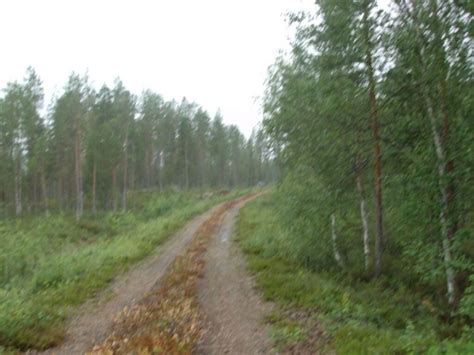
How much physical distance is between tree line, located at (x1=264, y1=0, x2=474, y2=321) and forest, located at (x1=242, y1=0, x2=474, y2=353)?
0.11ft

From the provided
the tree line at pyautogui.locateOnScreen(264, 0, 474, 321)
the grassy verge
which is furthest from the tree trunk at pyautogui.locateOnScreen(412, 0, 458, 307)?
the grassy verge

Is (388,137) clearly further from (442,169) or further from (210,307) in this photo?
(210,307)

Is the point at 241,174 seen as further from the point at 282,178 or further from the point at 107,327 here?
the point at 107,327

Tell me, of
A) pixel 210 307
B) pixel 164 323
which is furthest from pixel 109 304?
pixel 164 323

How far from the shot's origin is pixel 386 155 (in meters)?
12.1

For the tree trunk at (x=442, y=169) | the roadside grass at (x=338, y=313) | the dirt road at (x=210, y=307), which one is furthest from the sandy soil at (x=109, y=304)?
the tree trunk at (x=442, y=169)

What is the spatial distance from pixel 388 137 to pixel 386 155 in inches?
22.6

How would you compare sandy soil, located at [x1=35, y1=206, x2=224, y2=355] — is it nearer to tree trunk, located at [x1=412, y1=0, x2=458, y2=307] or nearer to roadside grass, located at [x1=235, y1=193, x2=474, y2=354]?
roadside grass, located at [x1=235, y1=193, x2=474, y2=354]

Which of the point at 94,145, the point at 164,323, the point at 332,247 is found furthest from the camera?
the point at 94,145

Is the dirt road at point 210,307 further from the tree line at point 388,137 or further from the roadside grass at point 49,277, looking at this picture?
the tree line at point 388,137

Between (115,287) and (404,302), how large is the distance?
8251mm

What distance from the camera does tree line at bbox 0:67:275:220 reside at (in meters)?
40.7

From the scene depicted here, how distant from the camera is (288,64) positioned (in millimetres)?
17016

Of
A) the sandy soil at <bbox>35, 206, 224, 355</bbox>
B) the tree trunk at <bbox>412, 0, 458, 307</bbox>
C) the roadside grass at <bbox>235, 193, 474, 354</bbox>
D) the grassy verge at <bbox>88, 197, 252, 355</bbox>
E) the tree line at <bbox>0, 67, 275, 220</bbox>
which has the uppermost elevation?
the tree line at <bbox>0, 67, 275, 220</bbox>
